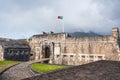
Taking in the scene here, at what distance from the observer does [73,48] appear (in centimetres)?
3294

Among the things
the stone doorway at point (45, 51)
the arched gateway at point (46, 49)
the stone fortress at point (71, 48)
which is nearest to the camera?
the stone fortress at point (71, 48)

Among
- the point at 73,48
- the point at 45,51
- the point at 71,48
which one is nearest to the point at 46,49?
the point at 45,51

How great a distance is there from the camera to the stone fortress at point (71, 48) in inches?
1144

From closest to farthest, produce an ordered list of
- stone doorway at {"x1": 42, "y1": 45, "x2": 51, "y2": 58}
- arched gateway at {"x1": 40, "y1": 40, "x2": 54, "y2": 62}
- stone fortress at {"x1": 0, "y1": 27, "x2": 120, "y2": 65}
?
stone fortress at {"x1": 0, "y1": 27, "x2": 120, "y2": 65} → arched gateway at {"x1": 40, "y1": 40, "x2": 54, "y2": 62} → stone doorway at {"x1": 42, "y1": 45, "x2": 51, "y2": 58}

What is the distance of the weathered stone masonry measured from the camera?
29.1 meters

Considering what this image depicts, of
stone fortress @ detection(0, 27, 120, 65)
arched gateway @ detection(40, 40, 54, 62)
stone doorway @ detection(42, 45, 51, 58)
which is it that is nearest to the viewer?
stone fortress @ detection(0, 27, 120, 65)

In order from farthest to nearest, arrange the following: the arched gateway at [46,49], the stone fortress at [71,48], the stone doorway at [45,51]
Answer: the stone doorway at [45,51] < the arched gateway at [46,49] < the stone fortress at [71,48]

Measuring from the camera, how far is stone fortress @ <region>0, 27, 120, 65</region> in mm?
29062

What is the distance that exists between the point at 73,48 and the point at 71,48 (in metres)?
0.43

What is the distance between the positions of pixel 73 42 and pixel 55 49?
13.5 feet

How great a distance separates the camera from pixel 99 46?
3022cm

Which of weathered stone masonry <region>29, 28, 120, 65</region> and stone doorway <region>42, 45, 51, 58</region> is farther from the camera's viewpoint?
stone doorway <region>42, 45, 51, 58</region>

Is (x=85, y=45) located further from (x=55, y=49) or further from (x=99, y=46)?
(x=55, y=49)

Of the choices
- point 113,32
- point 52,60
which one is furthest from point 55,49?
point 113,32
